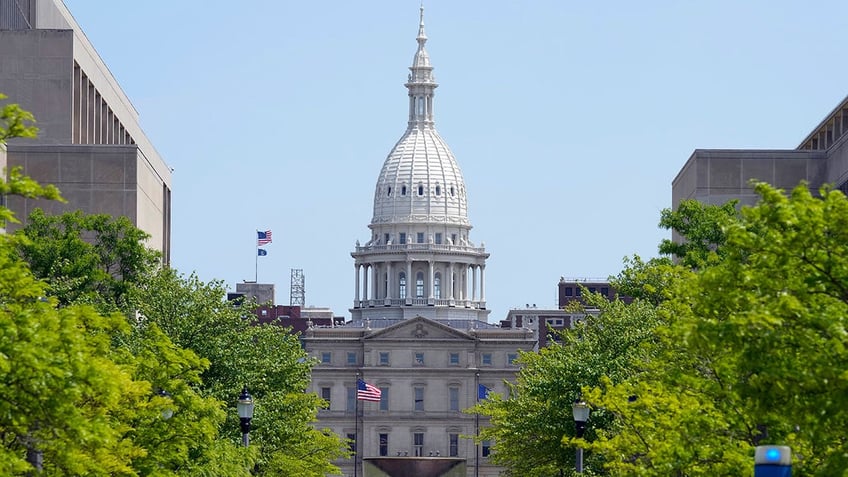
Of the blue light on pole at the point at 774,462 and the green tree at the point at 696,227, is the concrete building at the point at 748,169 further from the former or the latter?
the blue light on pole at the point at 774,462

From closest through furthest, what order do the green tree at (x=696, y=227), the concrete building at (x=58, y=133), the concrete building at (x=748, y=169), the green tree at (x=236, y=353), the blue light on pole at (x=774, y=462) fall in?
1. the blue light on pole at (x=774, y=462)
2. the green tree at (x=236, y=353)
3. the green tree at (x=696, y=227)
4. the concrete building at (x=58, y=133)
5. the concrete building at (x=748, y=169)

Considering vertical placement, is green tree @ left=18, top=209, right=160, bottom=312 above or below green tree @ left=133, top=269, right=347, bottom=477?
above

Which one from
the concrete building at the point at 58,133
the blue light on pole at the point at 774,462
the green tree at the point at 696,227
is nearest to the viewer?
the blue light on pole at the point at 774,462

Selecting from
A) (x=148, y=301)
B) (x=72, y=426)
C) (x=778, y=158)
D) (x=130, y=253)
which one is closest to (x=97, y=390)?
(x=72, y=426)

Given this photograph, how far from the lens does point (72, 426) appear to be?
114ft

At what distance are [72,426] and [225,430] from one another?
3942 cm

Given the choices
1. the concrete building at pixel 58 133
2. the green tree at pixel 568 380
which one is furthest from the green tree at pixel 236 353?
the concrete building at pixel 58 133

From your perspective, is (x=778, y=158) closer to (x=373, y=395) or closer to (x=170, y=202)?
(x=170, y=202)

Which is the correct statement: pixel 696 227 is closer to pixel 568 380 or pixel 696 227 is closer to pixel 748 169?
pixel 568 380

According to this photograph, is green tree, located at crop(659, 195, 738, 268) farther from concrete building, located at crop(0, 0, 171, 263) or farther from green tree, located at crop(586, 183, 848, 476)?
green tree, located at crop(586, 183, 848, 476)

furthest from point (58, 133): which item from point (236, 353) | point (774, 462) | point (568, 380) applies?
point (774, 462)

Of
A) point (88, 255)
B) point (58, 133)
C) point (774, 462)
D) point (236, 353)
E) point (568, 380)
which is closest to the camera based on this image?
point (774, 462)

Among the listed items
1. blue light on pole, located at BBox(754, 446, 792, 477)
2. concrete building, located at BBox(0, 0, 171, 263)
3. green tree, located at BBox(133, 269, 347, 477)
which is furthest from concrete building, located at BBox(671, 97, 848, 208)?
blue light on pole, located at BBox(754, 446, 792, 477)

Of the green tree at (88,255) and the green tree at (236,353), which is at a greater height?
the green tree at (88,255)
